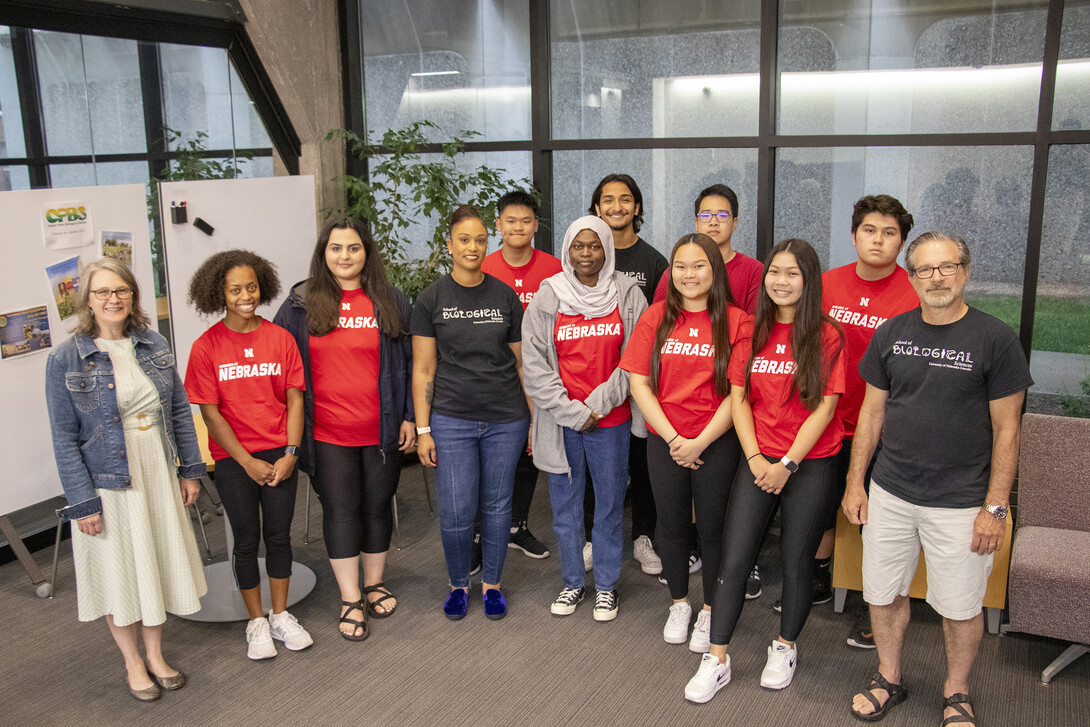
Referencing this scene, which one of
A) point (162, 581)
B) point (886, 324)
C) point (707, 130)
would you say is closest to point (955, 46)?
point (707, 130)

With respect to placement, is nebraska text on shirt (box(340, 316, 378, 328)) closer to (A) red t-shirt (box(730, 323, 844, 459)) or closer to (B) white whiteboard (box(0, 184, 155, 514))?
(A) red t-shirt (box(730, 323, 844, 459))

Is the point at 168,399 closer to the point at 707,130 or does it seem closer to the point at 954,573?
the point at 954,573

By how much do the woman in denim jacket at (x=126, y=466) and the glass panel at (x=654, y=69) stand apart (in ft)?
9.93

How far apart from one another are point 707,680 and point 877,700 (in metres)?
0.53

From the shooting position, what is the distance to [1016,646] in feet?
10.8

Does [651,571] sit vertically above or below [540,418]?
below

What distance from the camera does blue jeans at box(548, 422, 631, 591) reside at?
340 centimetres

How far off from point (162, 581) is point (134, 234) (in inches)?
74.0

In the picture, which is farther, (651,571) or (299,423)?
(651,571)

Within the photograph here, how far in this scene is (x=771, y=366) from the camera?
2.91 metres

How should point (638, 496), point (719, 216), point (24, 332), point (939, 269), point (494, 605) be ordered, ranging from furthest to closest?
1. point (638, 496)
2. point (24, 332)
3. point (719, 216)
4. point (494, 605)
5. point (939, 269)

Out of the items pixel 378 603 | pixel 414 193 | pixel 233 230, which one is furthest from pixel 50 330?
pixel 414 193

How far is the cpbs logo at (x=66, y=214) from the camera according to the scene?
3840mm

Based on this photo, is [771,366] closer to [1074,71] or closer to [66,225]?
[1074,71]
